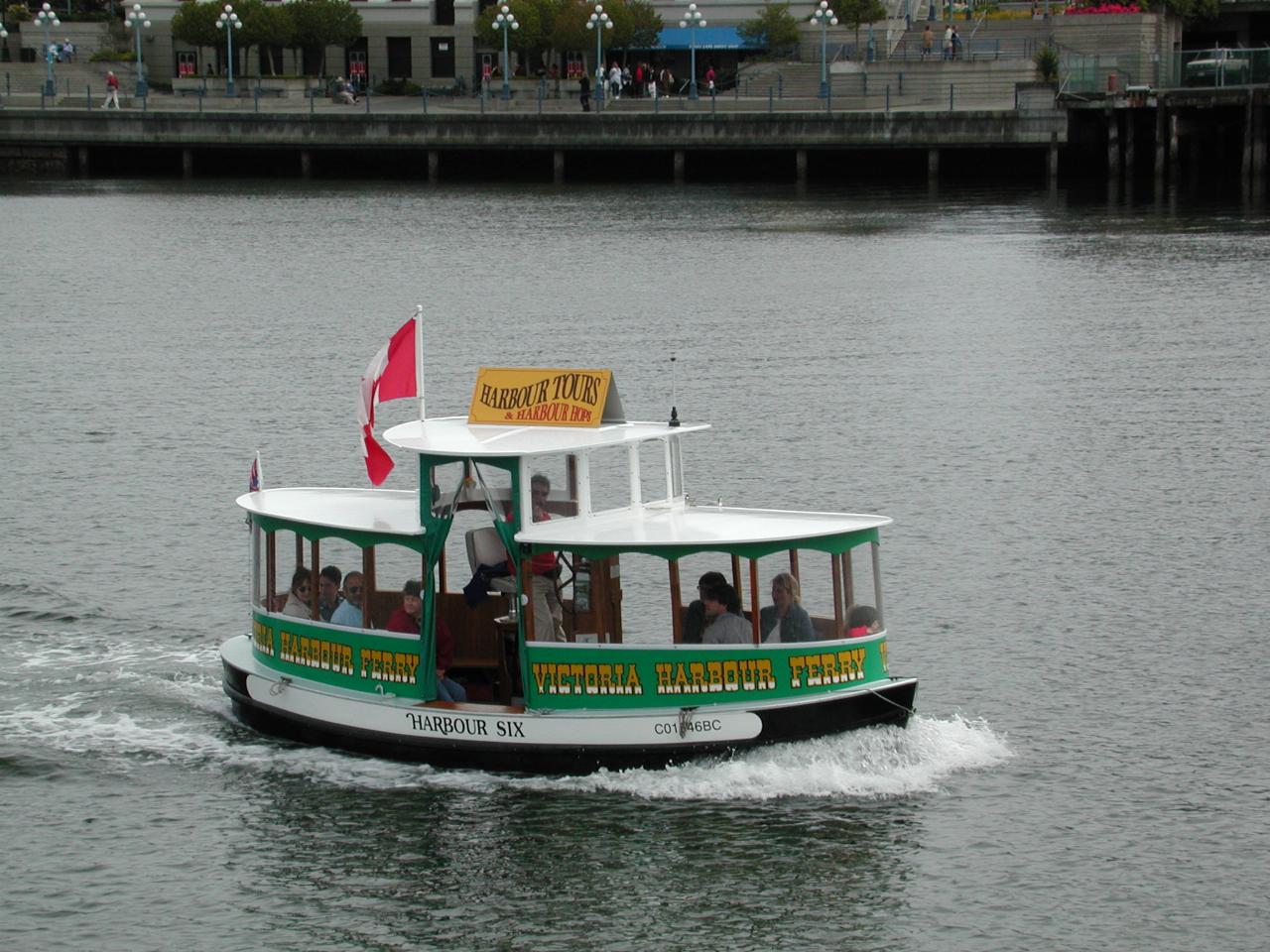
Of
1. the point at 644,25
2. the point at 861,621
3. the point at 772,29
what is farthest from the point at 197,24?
the point at 861,621

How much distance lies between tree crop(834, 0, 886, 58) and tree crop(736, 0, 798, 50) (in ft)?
14.2

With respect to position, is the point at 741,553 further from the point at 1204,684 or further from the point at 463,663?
the point at 1204,684

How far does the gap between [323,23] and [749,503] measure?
89.4 metres

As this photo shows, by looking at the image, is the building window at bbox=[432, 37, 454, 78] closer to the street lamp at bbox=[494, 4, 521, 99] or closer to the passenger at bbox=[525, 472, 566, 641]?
the street lamp at bbox=[494, 4, 521, 99]

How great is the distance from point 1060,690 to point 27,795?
39.2 ft

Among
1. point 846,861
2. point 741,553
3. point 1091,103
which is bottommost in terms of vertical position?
point 846,861

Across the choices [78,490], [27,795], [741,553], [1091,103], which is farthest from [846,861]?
[1091,103]

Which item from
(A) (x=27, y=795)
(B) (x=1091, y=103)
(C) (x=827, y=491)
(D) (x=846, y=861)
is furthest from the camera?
(B) (x=1091, y=103)

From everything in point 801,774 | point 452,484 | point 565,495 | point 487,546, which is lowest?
point 801,774

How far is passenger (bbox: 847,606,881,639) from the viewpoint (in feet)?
67.3

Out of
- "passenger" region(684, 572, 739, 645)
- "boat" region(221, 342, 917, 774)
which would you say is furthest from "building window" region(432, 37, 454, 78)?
"passenger" region(684, 572, 739, 645)

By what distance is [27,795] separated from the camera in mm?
21297

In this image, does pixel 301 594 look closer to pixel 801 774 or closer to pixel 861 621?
pixel 801 774

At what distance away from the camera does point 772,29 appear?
108812 mm
